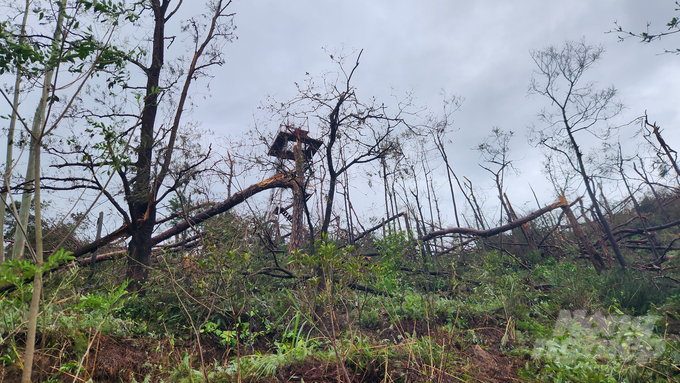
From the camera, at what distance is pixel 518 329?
4148 millimetres

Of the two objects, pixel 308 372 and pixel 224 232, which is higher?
pixel 224 232

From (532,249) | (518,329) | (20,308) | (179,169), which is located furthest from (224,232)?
(532,249)

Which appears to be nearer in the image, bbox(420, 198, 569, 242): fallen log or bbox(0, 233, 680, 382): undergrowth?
bbox(0, 233, 680, 382): undergrowth

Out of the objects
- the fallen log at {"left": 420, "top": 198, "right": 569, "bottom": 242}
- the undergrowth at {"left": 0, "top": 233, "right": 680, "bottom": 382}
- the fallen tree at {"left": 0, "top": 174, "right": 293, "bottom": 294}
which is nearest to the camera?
the undergrowth at {"left": 0, "top": 233, "right": 680, "bottom": 382}

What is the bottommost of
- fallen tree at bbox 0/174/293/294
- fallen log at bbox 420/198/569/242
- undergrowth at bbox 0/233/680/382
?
undergrowth at bbox 0/233/680/382

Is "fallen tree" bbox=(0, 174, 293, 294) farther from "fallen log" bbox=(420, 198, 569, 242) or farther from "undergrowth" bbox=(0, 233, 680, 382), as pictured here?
"fallen log" bbox=(420, 198, 569, 242)

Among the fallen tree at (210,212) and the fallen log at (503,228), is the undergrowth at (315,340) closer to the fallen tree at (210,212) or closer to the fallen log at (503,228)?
the fallen tree at (210,212)

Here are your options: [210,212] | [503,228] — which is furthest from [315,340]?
[503,228]

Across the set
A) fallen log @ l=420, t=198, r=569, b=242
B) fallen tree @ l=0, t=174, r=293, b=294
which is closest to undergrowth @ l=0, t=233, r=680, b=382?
fallen tree @ l=0, t=174, r=293, b=294

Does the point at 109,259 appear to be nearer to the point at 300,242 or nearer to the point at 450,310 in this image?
the point at 300,242

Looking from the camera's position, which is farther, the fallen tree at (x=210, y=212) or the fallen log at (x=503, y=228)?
the fallen log at (x=503, y=228)

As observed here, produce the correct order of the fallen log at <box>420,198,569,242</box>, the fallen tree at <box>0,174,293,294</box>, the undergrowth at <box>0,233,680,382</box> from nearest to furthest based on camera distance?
the undergrowth at <box>0,233,680,382</box> → the fallen tree at <box>0,174,293,294</box> → the fallen log at <box>420,198,569,242</box>

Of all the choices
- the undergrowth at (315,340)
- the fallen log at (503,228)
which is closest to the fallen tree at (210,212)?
the undergrowth at (315,340)

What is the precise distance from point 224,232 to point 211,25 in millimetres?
4936
